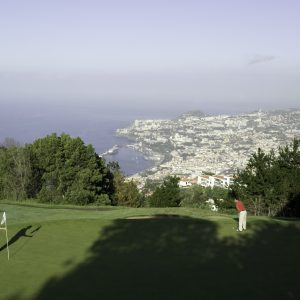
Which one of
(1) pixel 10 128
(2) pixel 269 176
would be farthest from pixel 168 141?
(2) pixel 269 176

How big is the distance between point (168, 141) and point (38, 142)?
15988 centimetres

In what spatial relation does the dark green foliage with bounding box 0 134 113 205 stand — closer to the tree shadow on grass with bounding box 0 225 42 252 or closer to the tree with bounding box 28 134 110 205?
the tree with bounding box 28 134 110 205

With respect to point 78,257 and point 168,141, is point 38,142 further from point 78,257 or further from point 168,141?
point 168,141

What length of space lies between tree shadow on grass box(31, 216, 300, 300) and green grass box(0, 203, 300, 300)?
17mm

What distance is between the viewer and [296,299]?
25.2ft

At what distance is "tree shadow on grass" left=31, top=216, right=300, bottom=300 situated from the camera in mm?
8062

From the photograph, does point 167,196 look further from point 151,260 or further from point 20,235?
point 151,260

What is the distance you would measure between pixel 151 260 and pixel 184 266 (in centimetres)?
87

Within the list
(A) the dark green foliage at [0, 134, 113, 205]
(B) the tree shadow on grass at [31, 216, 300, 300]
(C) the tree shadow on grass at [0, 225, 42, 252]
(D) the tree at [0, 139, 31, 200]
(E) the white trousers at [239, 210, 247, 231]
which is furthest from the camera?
(A) the dark green foliage at [0, 134, 113, 205]

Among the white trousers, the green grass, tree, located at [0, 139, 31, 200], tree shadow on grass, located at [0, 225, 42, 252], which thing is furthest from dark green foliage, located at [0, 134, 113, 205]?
the white trousers

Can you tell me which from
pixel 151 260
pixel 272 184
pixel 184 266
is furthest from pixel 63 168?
pixel 184 266

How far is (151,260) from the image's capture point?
10.3 m

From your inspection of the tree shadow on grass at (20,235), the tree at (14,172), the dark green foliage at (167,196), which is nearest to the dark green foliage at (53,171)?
the tree at (14,172)

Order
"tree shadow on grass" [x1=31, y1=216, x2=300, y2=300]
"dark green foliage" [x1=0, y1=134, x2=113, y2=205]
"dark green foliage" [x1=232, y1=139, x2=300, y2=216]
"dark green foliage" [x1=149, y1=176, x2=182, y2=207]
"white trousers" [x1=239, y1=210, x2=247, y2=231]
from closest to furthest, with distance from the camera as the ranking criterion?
"tree shadow on grass" [x1=31, y1=216, x2=300, y2=300], "white trousers" [x1=239, y1=210, x2=247, y2=231], "dark green foliage" [x1=232, y1=139, x2=300, y2=216], "dark green foliage" [x1=0, y1=134, x2=113, y2=205], "dark green foliage" [x1=149, y1=176, x2=182, y2=207]
